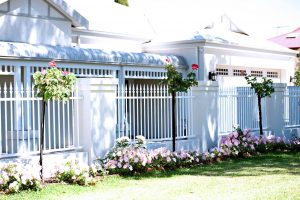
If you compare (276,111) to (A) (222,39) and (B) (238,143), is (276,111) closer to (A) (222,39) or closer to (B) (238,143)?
(B) (238,143)

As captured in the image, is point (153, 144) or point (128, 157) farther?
point (153, 144)

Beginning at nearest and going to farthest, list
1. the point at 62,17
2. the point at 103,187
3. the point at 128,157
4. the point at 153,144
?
the point at 103,187
the point at 128,157
the point at 153,144
the point at 62,17

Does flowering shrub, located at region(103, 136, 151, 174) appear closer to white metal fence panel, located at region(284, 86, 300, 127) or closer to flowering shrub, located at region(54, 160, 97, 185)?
flowering shrub, located at region(54, 160, 97, 185)

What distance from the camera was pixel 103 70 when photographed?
49.5 feet

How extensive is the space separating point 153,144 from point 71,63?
359 centimetres

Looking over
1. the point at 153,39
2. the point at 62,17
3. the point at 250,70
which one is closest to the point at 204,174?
the point at 62,17

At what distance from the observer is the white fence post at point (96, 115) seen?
34.1 feet

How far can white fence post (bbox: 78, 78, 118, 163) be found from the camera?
34.1 feet

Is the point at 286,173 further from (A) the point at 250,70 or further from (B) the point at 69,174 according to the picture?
(A) the point at 250,70

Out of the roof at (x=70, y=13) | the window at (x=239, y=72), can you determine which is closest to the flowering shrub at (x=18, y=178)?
the roof at (x=70, y=13)

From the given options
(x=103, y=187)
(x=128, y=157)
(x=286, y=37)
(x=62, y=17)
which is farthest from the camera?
(x=286, y=37)

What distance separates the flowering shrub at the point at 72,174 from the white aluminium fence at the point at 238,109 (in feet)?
18.4

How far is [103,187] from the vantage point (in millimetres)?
8867

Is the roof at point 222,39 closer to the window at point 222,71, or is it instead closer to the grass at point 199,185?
the window at point 222,71
